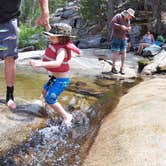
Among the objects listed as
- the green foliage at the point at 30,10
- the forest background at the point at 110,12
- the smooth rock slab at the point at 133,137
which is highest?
the smooth rock slab at the point at 133,137

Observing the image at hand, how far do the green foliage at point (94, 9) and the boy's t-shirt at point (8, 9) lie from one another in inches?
743

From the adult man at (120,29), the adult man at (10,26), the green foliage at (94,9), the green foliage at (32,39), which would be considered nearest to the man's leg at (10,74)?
the adult man at (10,26)

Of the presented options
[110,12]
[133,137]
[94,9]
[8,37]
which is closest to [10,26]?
[8,37]

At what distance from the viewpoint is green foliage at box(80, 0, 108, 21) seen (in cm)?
2339

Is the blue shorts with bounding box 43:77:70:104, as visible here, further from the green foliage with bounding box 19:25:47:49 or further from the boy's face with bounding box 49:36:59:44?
the green foliage with bounding box 19:25:47:49

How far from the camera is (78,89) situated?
7.91 metres

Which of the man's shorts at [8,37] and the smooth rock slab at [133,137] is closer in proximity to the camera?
the smooth rock slab at [133,137]

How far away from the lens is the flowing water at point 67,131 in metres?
4.50

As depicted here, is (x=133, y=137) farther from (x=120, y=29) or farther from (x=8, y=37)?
(x=120, y=29)

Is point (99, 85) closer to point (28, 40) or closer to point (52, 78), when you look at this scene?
point (52, 78)

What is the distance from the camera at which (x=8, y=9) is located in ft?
15.4

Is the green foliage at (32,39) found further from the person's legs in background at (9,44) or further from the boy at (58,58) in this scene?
the person's legs in background at (9,44)

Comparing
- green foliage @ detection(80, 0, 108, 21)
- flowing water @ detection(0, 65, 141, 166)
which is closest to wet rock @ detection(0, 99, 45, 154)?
flowing water @ detection(0, 65, 141, 166)

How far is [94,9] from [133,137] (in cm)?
1931
